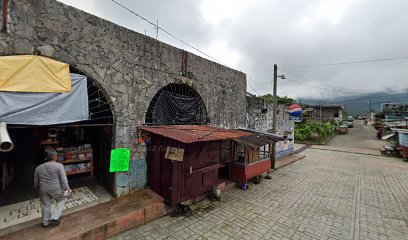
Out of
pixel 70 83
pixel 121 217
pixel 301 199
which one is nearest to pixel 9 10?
pixel 70 83

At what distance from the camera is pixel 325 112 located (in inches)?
2042

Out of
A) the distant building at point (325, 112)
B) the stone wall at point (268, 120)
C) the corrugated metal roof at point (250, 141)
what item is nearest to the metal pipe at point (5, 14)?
the corrugated metal roof at point (250, 141)

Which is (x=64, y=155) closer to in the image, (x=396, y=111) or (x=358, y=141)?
(x=358, y=141)

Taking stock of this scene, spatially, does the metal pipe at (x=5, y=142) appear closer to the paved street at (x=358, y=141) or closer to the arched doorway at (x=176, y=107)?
the arched doorway at (x=176, y=107)

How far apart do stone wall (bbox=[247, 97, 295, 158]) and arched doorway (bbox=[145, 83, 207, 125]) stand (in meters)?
4.41

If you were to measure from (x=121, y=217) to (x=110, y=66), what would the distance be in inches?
172

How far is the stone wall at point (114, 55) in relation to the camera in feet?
14.6

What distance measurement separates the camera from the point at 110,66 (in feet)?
19.1

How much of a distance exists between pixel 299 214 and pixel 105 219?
5.70 meters

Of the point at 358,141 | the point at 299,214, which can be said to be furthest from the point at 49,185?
the point at 358,141

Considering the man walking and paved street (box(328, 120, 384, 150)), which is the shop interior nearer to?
the man walking

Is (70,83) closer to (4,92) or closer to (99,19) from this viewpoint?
(4,92)

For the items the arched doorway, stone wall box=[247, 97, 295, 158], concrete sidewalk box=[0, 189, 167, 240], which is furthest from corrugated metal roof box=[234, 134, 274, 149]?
stone wall box=[247, 97, 295, 158]

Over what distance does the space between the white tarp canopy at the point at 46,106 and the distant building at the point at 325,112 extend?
5417cm
